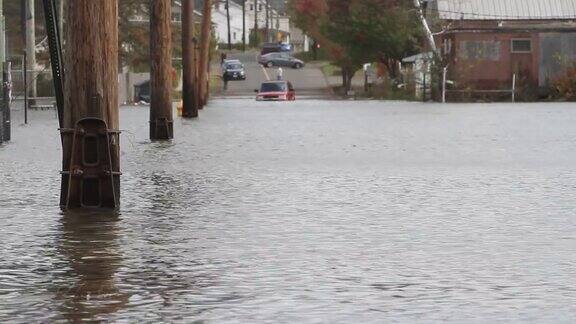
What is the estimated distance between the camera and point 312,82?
112 meters

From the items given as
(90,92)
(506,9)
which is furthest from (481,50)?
(90,92)

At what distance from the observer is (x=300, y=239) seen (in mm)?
14242

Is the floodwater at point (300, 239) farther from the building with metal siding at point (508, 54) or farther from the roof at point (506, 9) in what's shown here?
the roof at point (506, 9)

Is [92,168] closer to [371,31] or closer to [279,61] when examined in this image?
[371,31]

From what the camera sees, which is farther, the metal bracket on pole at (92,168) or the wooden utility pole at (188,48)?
the wooden utility pole at (188,48)

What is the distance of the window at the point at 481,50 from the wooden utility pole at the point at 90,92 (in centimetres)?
5898

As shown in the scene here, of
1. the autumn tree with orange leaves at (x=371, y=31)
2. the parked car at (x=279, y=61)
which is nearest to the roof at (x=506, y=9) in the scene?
the autumn tree with orange leaves at (x=371, y=31)

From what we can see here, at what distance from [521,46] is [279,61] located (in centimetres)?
5651

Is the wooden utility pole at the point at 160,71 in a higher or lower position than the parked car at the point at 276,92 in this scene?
higher

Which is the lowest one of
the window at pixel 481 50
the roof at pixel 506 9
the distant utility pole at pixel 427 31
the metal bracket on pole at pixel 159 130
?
the metal bracket on pole at pixel 159 130

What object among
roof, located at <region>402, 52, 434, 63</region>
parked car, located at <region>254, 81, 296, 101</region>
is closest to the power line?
roof, located at <region>402, 52, 434, 63</region>

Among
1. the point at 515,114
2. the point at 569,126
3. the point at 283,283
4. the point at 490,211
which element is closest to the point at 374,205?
the point at 490,211

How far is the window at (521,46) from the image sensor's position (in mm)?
74688

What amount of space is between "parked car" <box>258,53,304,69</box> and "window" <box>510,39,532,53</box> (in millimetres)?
56138
